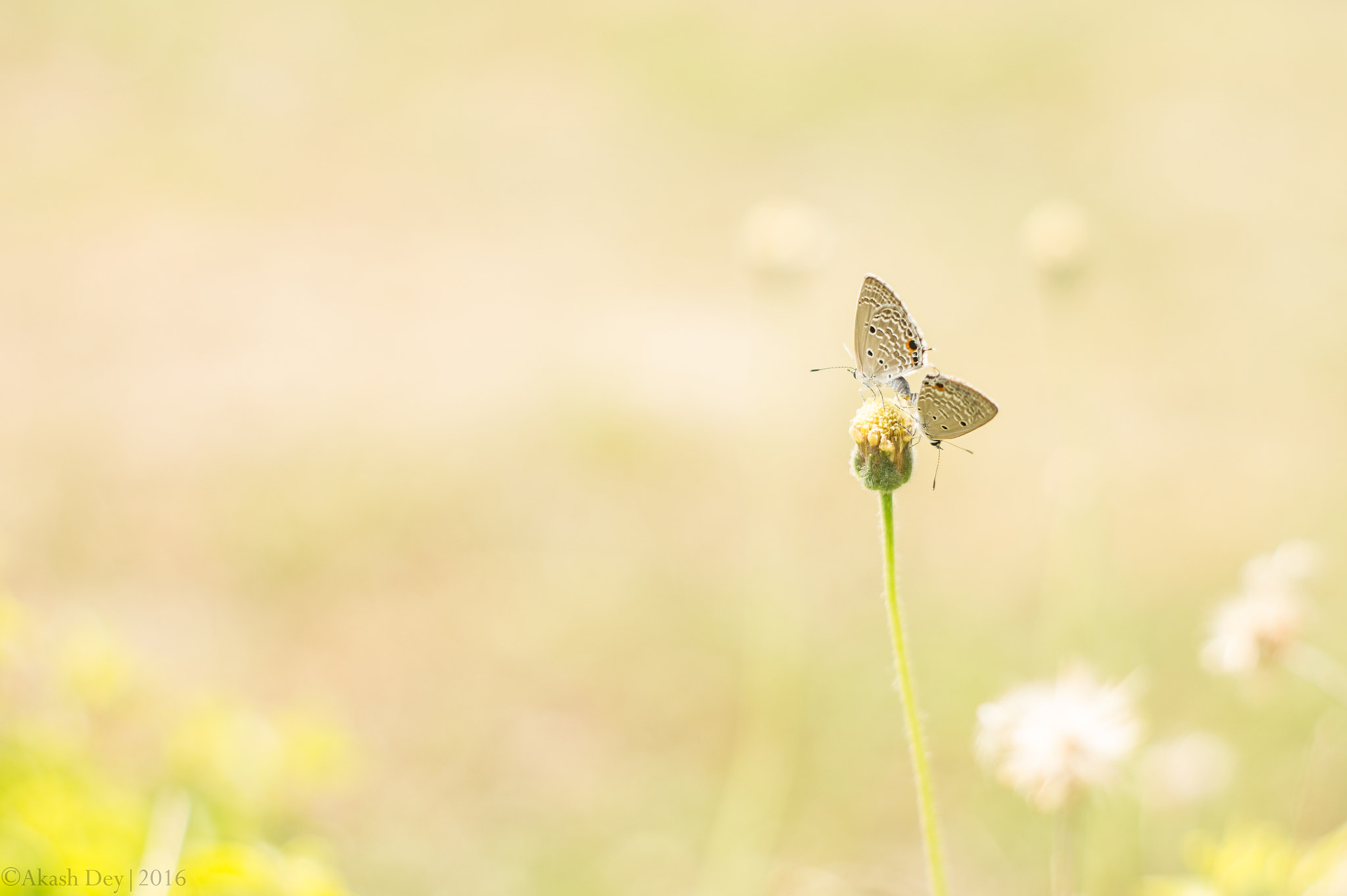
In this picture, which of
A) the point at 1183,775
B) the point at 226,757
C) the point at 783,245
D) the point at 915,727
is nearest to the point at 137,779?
the point at 226,757

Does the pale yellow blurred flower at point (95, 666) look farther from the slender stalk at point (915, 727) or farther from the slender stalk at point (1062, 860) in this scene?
the slender stalk at point (1062, 860)

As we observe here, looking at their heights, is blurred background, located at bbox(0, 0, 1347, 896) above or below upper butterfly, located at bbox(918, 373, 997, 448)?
above

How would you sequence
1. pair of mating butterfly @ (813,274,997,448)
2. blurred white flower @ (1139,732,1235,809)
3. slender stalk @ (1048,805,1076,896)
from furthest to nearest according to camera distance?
1. blurred white flower @ (1139,732,1235,809)
2. slender stalk @ (1048,805,1076,896)
3. pair of mating butterfly @ (813,274,997,448)

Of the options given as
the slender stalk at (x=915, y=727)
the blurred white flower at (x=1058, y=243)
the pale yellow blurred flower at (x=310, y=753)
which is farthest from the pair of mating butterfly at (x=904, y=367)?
the blurred white flower at (x=1058, y=243)

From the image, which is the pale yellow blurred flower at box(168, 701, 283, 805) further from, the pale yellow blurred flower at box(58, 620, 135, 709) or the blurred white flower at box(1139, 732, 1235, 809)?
the blurred white flower at box(1139, 732, 1235, 809)

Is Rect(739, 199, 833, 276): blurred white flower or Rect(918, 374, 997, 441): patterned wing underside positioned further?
Rect(739, 199, 833, 276): blurred white flower

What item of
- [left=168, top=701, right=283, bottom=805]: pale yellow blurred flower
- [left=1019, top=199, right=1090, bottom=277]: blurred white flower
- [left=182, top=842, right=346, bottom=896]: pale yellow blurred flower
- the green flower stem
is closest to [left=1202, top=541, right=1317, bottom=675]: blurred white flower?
the green flower stem

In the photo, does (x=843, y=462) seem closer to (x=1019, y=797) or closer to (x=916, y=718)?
(x=1019, y=797)
